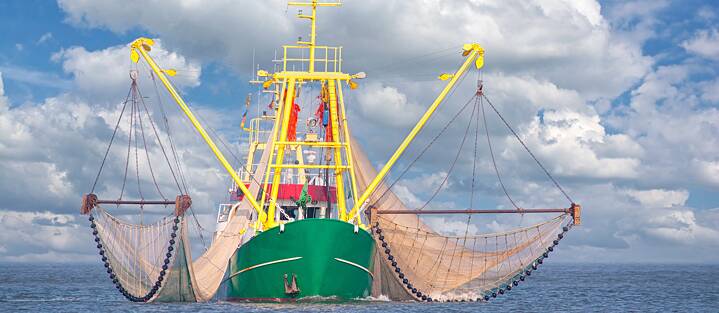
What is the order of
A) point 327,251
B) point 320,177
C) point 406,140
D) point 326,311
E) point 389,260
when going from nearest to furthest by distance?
1. point 326,311
2. point 327,251
3. point 389,260
4. point 406,140
5. point 320,177

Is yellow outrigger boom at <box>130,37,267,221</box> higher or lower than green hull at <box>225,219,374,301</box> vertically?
higher

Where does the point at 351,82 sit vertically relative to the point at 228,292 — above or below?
above

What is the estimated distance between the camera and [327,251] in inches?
1651

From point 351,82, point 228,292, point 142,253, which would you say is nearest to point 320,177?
point 351,82

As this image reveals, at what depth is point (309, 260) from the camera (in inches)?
1654

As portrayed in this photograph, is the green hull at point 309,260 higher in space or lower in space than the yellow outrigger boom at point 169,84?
lower

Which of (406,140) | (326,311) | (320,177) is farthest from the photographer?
(320,177)

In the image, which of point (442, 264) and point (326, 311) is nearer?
point (326, 311)

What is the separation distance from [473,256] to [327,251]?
917 centimetres

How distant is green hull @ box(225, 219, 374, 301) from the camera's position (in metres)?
41.8

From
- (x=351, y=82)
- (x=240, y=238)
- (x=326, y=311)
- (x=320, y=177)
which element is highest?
(x=351, y=82)

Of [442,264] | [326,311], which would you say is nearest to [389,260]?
[442,264]

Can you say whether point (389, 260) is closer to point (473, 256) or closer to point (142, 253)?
point (473, 256)

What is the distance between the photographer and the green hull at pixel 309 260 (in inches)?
1644
